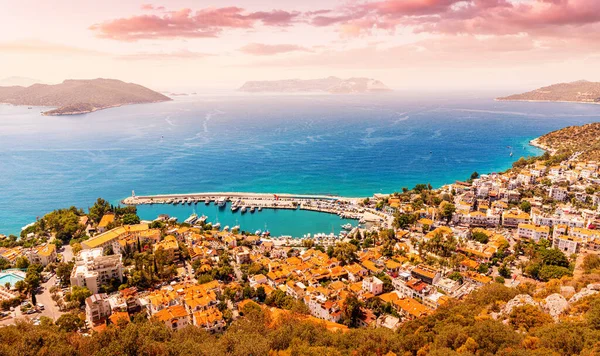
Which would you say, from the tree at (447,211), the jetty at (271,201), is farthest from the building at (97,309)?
the tree at (447,211)

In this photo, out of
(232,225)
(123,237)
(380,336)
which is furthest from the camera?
(232,225)

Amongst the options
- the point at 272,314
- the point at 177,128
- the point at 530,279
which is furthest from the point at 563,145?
the point at 177,128

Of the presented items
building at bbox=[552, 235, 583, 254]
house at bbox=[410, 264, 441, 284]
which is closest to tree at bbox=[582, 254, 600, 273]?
building at bbox=[552, 235, 583, 254]

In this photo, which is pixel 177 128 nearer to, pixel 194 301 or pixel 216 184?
pixel 216 184

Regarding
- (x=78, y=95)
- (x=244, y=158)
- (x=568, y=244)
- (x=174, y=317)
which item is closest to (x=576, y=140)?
(x=568, y=244)

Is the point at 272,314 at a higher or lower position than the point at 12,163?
lower

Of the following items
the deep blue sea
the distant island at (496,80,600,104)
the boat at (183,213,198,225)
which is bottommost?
the boat at (183,213,198,225)

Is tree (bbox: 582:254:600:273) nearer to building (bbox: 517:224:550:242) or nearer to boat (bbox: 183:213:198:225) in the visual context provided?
building (bbox: 517:224:550:242)

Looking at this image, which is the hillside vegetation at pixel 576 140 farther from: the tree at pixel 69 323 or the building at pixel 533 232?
the tree at pixel 69 323
